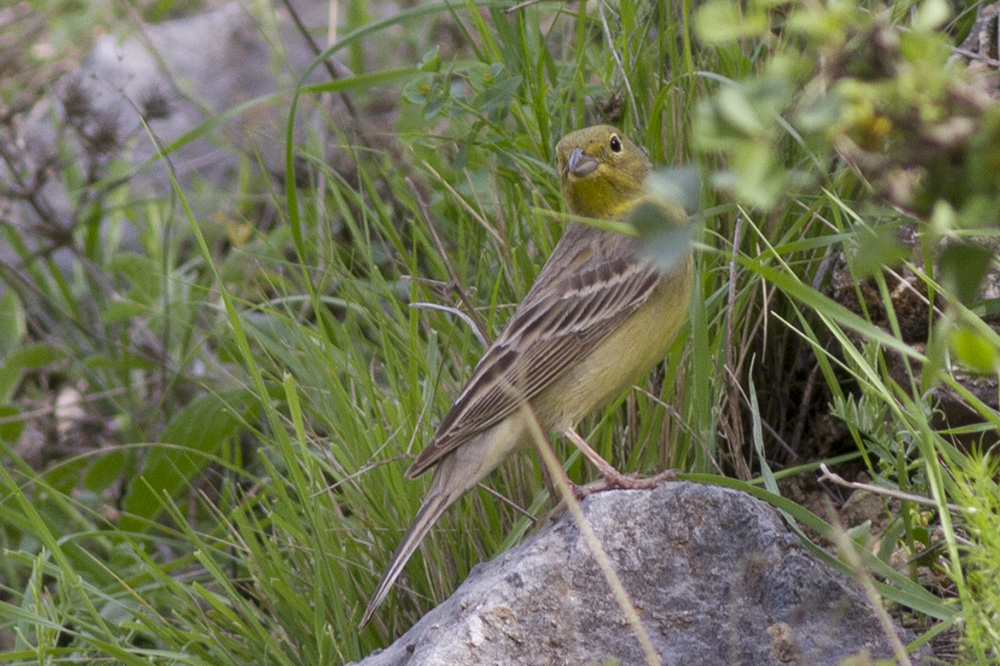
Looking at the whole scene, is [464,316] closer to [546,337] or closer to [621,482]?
[546,337]

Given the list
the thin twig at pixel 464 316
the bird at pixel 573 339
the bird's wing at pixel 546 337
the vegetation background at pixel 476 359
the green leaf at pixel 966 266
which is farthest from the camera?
the thin twig at pixel 464 316

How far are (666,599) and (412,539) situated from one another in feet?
2.51

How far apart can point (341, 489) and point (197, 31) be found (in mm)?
6354

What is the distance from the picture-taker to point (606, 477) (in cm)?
351

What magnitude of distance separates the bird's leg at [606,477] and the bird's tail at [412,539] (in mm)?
392

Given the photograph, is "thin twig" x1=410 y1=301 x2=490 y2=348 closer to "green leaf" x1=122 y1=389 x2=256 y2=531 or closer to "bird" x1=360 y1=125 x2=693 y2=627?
"bird" x1=360 y1=125 x2=693 y2=627

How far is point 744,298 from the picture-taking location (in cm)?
381

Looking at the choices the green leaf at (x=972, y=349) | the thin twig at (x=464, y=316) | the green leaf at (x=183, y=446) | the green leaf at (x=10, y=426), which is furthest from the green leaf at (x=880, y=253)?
the green leaf at (x=10, y=426)

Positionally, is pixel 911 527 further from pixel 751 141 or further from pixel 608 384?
pixel 751 141

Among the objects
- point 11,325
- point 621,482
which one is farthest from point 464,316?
point 11,325

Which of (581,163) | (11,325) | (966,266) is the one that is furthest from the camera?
(11,325)

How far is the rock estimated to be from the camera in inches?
113

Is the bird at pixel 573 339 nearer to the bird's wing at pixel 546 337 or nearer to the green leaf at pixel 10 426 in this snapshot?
the bird's wing at pixel 546 337

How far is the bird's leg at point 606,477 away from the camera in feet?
10.9
